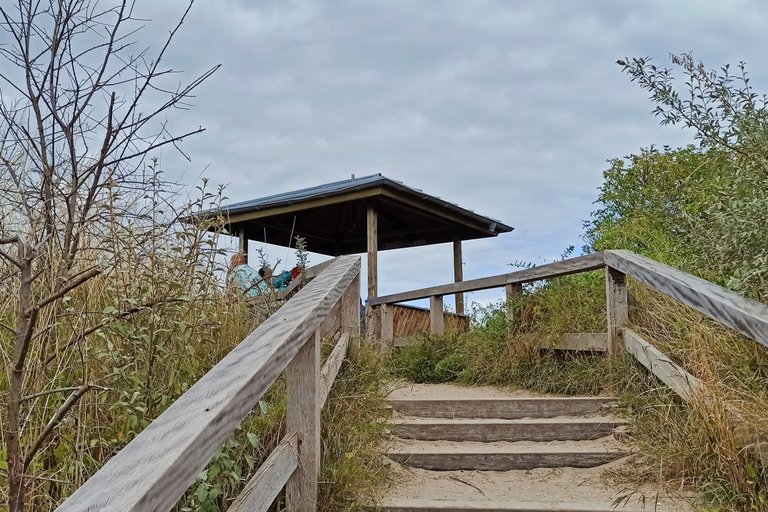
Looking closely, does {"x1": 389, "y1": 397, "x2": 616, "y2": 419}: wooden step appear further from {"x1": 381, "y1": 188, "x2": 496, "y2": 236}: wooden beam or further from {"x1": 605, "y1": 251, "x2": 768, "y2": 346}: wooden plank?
{"x1": 381, "y1": 188, "x2": 496, "y2": 236}: wooden beam

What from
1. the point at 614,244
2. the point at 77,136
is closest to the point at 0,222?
the point at 77,136

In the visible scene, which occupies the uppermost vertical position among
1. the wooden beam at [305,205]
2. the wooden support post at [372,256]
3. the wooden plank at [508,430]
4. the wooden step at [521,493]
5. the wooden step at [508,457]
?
the wooden beam at [305,205]

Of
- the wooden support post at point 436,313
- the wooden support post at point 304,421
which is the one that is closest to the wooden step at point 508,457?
the wooden support post at point 304,421

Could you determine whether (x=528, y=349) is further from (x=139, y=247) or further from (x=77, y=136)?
(x=77, y=136)

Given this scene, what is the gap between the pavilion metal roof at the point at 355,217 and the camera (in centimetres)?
906

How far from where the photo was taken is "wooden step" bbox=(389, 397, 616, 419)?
3.60 metres

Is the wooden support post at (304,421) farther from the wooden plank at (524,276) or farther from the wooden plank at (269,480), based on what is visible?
the wooden plank at (524,276)

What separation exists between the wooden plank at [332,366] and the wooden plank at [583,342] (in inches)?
61.6

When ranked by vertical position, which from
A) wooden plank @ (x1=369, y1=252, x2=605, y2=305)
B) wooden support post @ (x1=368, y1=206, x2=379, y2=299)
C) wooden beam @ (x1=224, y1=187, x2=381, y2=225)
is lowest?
wooden plank @ (x1=369, y1=252, x2=605, y2=305)

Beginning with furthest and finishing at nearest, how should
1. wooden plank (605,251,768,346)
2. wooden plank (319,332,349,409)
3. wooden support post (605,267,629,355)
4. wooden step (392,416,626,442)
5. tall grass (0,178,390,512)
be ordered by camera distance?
wooden support post (605,267,629,355)
wooden step (392,416,626,442)
wooden plank (319,332,349,409)
wooden plank (605,251,768,346)
tall grass (0,178,390,512)

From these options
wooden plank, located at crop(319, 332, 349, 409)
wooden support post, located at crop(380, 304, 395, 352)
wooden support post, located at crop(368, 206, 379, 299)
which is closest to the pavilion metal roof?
wooden support post, located at crop(368, 206, 379, 299)

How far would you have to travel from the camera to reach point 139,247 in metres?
2.53

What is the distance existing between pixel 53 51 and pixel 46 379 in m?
1.27

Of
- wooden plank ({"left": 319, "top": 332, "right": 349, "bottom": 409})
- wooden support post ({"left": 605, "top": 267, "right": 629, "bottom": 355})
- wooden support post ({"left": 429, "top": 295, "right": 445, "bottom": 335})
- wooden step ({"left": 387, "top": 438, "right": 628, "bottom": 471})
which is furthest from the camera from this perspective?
wooden support post ({"left": 429, "top": 295, "right": 445, "bottom": 335})
